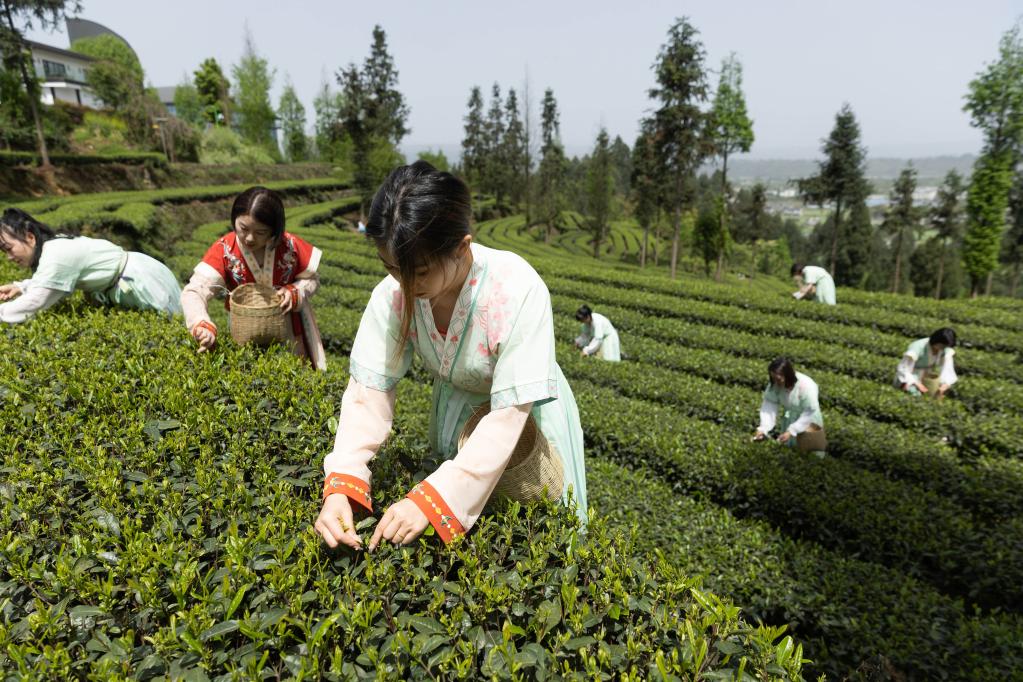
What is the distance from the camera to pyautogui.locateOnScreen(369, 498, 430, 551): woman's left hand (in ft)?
4.91

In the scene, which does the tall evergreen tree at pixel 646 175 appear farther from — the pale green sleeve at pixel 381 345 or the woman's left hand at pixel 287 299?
the pale green sleeve at pixel 381 345

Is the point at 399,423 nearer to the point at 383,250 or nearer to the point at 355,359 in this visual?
the point at 355,359

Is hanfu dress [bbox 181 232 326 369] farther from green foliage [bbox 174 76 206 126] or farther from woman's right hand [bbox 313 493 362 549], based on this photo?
green foliage [bbox 174 76 206 126]

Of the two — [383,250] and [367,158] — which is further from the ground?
[367,158]

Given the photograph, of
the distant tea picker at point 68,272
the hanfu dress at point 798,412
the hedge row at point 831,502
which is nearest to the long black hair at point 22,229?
the distant tea picker at point 68,272

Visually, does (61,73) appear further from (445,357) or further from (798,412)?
(445,357)

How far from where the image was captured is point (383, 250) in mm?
1543

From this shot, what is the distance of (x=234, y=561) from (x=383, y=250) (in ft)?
3.11

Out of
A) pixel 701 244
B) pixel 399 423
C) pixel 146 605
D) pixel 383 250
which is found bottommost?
pixel 701 244

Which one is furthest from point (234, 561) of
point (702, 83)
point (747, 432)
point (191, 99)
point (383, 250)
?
point (191, 99)

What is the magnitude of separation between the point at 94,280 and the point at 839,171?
109ft

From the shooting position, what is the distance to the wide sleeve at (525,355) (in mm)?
1656

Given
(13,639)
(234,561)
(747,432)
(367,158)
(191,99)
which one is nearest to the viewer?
(13,639)

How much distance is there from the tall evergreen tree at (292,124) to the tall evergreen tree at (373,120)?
50.4ft
